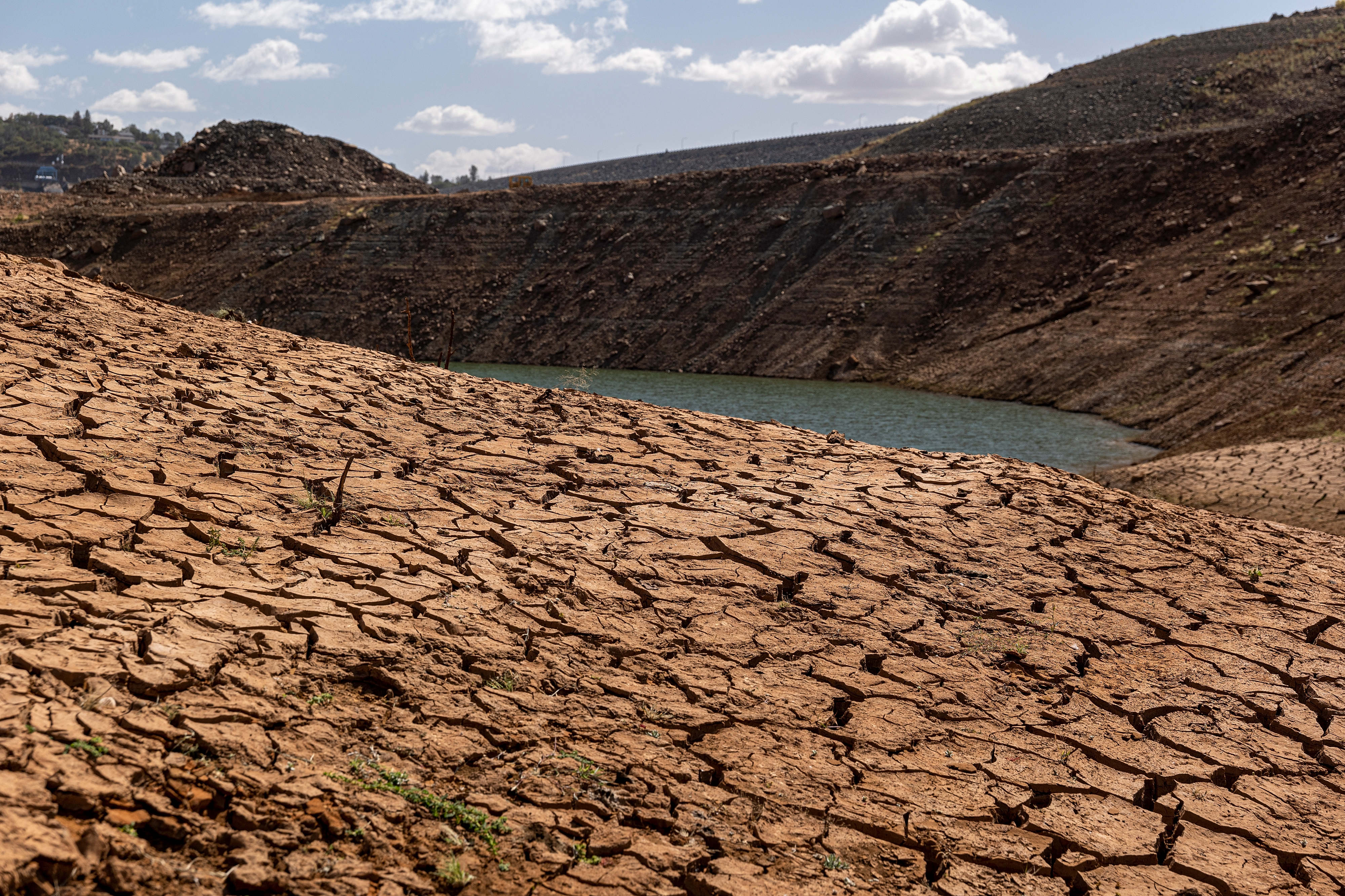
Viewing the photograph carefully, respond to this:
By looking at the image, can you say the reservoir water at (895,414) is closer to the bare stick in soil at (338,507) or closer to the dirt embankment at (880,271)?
the dirt embankment at (880,271)

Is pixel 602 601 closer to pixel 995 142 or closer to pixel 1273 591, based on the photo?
pixel 1273 591

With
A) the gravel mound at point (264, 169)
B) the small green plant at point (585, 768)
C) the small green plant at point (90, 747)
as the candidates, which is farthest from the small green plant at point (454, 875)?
the gravel mound at point (264, 169)

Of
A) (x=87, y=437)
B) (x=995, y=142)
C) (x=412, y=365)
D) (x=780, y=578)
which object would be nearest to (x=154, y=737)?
(x=87, y=437)

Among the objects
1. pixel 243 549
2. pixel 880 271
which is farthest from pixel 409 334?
pixel 880 271

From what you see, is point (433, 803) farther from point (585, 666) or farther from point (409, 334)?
point (409, 334)

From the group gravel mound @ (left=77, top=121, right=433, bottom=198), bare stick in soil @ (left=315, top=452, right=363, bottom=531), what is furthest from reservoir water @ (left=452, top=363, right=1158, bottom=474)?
gravel mound @ (left=77, top=121, right=433, bottom=198)

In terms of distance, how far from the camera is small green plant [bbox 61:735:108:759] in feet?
9.25

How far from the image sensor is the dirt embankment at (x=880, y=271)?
60.5ft

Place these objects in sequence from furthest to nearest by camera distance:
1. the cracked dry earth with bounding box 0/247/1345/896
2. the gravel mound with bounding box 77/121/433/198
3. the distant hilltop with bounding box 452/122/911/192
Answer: the distant hilltop with bounding box 452/122/911/192
the gravel mound with bounding box 77/121/433/198
the cracked dry earth with bounding box 0/247/1345/896

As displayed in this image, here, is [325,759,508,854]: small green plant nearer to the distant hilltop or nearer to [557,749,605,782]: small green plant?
[557,749,605,782]: small green plant

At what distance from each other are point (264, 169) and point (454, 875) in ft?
146

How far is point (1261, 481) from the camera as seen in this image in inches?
437

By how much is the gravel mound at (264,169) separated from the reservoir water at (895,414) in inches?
794

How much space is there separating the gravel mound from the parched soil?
116 ft
